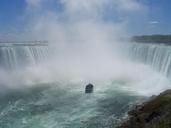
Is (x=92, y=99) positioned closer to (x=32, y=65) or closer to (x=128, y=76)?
(x=128, y=76)

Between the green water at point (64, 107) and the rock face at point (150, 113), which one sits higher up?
the rock face at point (150, 113)

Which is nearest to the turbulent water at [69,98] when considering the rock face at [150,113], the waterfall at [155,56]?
the waterfall at [155,56]

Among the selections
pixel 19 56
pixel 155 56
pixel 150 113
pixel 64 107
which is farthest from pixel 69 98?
pixel 19 56

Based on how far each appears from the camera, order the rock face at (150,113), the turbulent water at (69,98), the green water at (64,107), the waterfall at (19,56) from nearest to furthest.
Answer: the rock face at (150,113) → the green water at (64,107) → the turbulent water at (69,98) → the waterfall at (19,56)

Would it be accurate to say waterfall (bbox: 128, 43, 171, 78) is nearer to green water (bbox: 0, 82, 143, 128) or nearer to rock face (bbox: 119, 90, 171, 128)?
green water (bbox: 0, 82, 143, 128)

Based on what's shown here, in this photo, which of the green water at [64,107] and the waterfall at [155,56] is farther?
the waterfall at [155,56]

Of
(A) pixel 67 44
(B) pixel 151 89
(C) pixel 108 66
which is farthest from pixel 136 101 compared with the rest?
(A) pixel 67 44

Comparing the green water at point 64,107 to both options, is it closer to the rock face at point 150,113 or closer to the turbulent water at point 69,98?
the turbulent water at point 69,98
